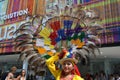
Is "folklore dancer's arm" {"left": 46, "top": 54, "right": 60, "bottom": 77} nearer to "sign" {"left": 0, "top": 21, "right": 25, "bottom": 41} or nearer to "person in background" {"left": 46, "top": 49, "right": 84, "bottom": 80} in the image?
"person in background" {"left": 46, "top": 49, "right": 84, "bottom": 80}

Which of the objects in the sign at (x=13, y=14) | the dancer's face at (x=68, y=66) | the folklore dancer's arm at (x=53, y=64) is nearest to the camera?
the dancer's face at (x=68, y=66)

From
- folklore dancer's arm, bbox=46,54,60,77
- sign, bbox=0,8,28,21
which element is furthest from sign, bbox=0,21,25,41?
folklore dancer's arm, bbox=46,54,60,77

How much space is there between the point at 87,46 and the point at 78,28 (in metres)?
0.34

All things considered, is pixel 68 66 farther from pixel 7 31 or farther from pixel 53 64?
pixel 7 31

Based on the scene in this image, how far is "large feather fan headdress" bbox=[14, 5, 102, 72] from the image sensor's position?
11.5 feet

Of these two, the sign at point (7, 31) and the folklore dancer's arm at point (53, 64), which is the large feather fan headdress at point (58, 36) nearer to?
the folklore dancer's arm at point (53, 64)

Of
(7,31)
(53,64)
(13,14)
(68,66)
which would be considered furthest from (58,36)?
(13,14)

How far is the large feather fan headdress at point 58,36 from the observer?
3.50 metres

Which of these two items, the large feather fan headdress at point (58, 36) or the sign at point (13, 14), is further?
the sign at point (13, 14)

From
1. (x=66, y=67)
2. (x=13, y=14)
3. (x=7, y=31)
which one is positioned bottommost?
(x=66, y=67)

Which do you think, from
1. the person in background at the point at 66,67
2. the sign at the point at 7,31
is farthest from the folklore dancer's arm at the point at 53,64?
the sign at the point at 7,31

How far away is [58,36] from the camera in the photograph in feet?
11.8

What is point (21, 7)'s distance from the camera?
1316 centimetres

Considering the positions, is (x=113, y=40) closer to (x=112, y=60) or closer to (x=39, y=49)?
(x=112, y=60)
